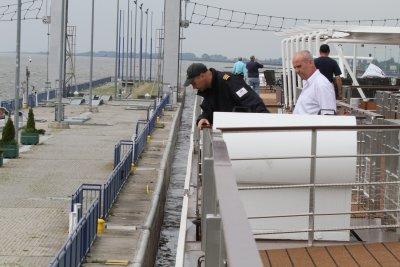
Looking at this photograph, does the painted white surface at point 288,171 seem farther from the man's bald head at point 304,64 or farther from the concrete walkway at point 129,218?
the concrete walkway at point 129,218

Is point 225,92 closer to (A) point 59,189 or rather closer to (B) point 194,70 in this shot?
(B) point 194,70

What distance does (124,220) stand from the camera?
51.2 feet

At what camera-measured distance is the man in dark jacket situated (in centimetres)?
732

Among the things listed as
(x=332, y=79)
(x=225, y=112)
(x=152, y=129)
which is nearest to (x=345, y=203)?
(x=225, y=112)

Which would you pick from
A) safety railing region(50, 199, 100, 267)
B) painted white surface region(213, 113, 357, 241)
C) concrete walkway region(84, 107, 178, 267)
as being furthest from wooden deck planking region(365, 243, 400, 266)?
concrete walkway region(84, 107, 178, 267)

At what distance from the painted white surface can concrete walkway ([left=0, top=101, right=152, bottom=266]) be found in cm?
649

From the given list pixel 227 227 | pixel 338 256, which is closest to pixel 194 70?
pixel 338 256

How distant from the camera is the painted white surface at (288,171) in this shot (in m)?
6.99

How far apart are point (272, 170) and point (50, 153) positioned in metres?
24.0

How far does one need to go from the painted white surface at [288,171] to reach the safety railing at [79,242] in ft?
10.4

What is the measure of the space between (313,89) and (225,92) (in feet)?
3.17

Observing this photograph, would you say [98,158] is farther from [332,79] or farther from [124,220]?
[332,79]

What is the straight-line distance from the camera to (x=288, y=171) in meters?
7.05

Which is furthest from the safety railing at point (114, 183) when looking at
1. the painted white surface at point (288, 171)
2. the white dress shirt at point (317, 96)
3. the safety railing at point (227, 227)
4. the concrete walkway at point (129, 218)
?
the safety railing at point (227, 227)
